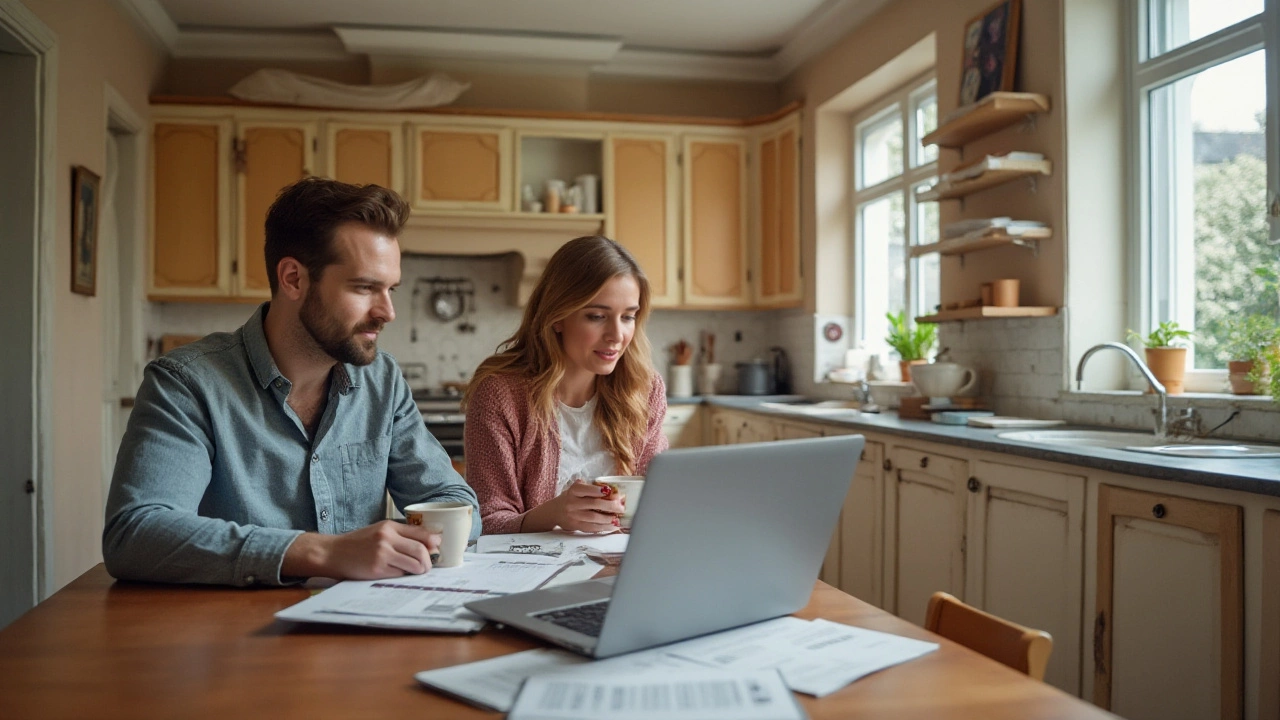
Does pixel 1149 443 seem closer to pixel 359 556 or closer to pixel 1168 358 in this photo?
pixel 1168 358

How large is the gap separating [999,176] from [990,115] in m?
0.21

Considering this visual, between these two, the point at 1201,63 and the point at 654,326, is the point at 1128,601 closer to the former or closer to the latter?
the point at 1201,63

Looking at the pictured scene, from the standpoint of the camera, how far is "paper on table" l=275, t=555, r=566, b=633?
1.01m

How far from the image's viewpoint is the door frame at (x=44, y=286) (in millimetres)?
3471

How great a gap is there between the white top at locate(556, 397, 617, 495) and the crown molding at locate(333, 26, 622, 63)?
11.9 feet

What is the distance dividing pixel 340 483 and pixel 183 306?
4.32 metres

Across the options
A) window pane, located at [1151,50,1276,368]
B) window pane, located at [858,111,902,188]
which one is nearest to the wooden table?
window pane, located at [1151,50,1276,368]

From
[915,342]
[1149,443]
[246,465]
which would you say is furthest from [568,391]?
[915,342]

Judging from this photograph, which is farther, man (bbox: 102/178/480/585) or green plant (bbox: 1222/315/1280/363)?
green plant (bbox: 1222/315/1280/363)

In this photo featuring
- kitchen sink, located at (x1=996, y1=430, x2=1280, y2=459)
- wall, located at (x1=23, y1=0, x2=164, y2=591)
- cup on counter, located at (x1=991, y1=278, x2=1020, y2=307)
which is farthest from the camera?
wall, located at (x1=23, y1=0, x2=164, y2=591)

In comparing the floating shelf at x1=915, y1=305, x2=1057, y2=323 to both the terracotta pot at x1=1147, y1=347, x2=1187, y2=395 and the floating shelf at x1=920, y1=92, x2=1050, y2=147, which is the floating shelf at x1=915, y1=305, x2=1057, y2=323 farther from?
the floating shelf at x1=920, y1=92, x2=1050, y2=147

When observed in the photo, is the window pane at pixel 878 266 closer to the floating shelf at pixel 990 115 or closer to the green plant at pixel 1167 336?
the floating shelf at pixel 990 115

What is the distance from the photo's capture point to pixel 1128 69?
10.3 ft

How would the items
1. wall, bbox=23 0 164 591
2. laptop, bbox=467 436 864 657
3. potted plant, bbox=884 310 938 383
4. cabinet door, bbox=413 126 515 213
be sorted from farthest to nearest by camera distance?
cabinet door, bbox=413 126 515 213 → potted plant, bbox=884 310 938 383 → wall, bbox=23 0 164 591 → laptop, bbox=467 436 864 657
